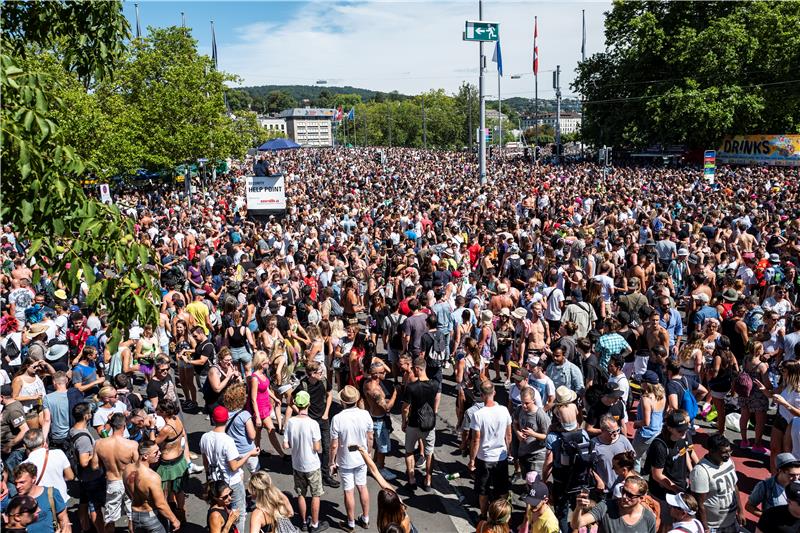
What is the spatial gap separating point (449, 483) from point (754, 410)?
3.59m

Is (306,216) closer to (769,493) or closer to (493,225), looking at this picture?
(493,225)

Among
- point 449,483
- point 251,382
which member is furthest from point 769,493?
point 251,382

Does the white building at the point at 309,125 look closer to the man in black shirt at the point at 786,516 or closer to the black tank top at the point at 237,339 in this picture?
the black tank top at the point at 237,339

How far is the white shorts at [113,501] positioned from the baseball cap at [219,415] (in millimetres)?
992

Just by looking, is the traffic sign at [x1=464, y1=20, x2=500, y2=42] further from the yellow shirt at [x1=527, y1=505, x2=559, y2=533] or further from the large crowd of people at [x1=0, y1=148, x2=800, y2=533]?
the yellow shirt at [x1=527, y1=505, x2=559, y2=533]

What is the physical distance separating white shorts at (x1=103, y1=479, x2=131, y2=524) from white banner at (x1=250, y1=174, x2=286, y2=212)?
1521 cm

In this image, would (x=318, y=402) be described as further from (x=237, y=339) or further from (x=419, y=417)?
(x=237, y=339)

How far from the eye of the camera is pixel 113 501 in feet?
19.0

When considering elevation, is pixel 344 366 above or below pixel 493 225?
below

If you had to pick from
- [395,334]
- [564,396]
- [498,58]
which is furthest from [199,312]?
[498,58]

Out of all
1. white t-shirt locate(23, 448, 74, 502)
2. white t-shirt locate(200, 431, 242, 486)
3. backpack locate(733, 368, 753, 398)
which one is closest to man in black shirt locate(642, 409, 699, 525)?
backpack locate(733, 368, 753, 398)

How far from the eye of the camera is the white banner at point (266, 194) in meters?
20.3

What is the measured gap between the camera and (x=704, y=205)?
19047mm

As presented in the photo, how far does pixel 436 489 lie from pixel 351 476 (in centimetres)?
125
